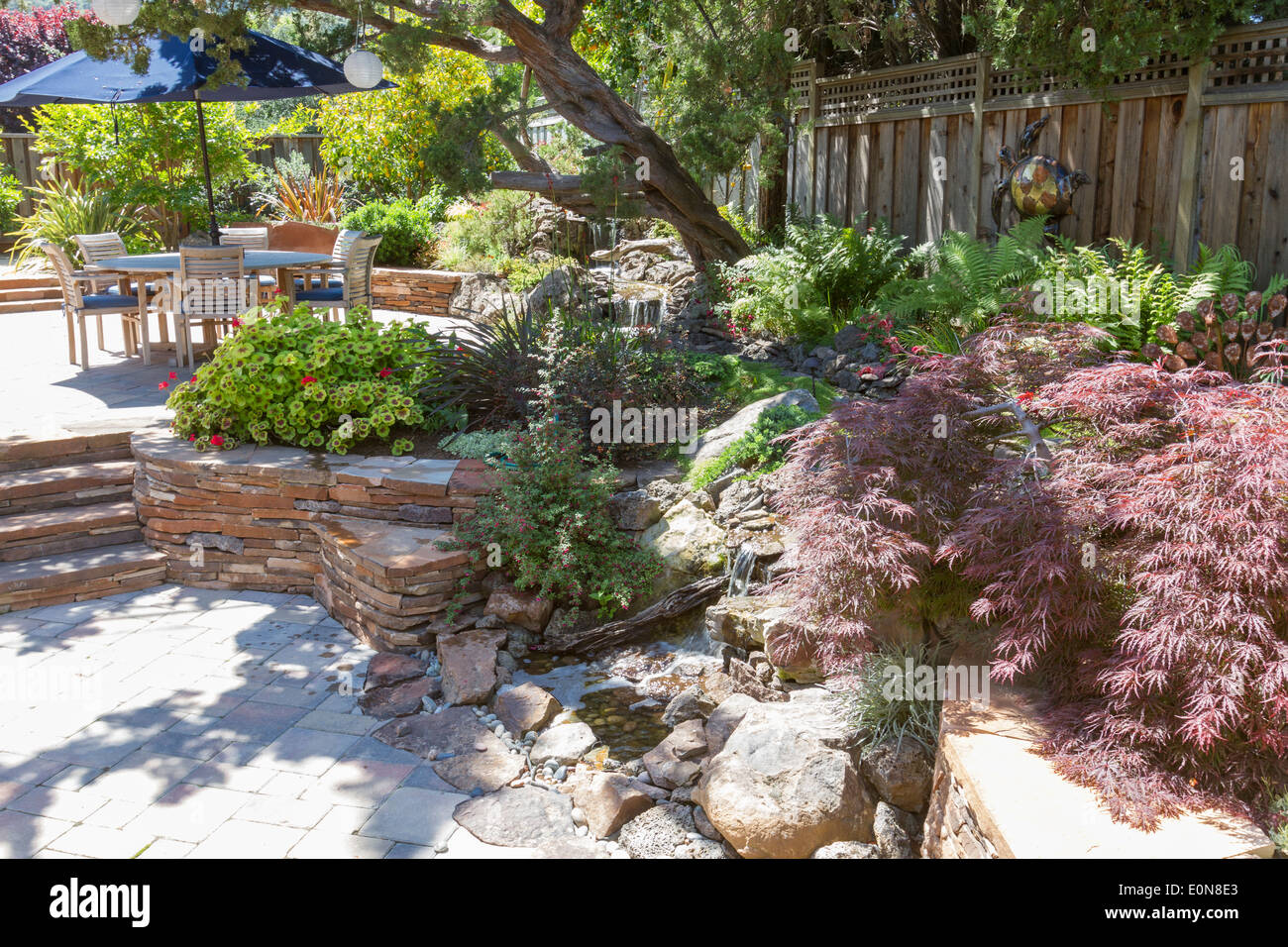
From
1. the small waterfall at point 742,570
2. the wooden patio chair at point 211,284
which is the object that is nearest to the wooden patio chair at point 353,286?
the wooden patio chair at point 211,284

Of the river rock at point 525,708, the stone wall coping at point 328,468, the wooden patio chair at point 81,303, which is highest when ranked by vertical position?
the wooden patio chair at point 81,303

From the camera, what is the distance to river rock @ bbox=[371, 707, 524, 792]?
381 centimetres

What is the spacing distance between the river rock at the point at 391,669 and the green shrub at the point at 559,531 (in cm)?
62

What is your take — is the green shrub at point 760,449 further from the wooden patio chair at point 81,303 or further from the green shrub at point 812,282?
the wooden patio chair at point 81,303

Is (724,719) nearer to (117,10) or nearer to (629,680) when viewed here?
(629,680)

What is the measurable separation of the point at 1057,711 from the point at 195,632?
13.1 ft

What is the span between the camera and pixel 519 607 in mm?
4914

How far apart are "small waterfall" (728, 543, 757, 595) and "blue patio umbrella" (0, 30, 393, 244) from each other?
4.94 meters

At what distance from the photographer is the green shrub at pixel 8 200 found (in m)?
13.5

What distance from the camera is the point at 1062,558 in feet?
9.93

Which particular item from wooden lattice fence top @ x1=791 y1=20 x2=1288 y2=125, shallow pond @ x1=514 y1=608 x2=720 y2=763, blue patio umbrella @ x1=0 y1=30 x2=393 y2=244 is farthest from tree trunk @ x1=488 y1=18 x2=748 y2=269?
shallow pond @ x1=514 y1=608 x2=720 y2=763
